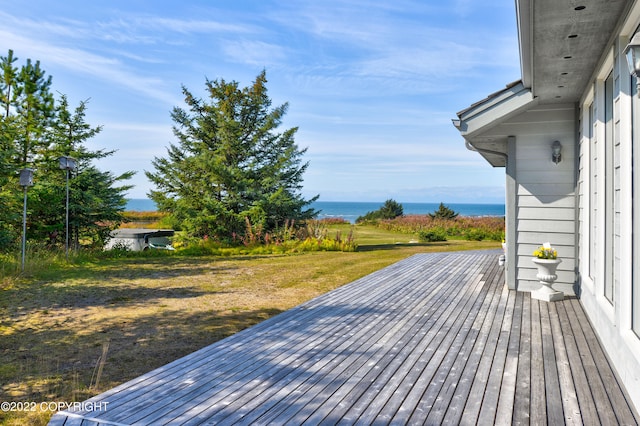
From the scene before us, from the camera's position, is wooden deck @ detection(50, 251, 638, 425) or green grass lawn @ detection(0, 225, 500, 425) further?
green grass lawn @ detection(0, 225, 500, 425)

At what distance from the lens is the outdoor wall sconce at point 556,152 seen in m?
5.19

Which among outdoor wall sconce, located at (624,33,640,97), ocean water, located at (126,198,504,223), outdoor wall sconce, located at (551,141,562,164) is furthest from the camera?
ocean water, located at (126,198,504,223)

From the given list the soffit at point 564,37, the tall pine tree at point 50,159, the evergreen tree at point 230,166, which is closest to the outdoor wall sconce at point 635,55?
the soffit at point 564,37

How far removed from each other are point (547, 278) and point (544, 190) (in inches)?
47.1

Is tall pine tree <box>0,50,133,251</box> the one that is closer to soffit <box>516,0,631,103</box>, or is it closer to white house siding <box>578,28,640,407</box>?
soffit <box>516,0,631,103</box>

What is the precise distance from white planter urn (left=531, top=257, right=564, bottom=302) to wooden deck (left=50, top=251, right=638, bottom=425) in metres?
0.37

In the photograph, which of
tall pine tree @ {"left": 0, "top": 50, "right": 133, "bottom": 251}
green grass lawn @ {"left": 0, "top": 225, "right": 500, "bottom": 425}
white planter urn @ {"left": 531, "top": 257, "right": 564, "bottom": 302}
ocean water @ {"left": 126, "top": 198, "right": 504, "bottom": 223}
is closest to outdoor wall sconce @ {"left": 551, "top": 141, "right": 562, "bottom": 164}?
white planter urn @ {"left": 531, "top": 257, "right": 564, "bottom": 302}

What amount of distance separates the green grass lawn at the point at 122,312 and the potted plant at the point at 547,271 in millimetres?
3065

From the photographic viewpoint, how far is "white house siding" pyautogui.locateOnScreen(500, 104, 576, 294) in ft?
17.2

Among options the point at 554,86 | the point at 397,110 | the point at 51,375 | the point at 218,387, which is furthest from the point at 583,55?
the point at 397,110

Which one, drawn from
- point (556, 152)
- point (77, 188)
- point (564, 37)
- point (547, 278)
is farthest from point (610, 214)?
point (77, 188)

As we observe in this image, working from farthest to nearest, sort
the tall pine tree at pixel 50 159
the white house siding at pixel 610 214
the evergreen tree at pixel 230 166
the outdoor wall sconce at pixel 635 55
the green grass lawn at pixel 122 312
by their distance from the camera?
the evergreen tree at pixel 230 166
the tall pine tree at pixel 50 159
the green grass lawn at pixel 122 312
the white house siding at pixel 610 214
the outdoor wall sconce at pixel 635 55

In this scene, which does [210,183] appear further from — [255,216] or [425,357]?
[425,357]

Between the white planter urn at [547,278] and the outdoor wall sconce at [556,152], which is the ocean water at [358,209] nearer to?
the outdoor wall sconce at [556,152]
